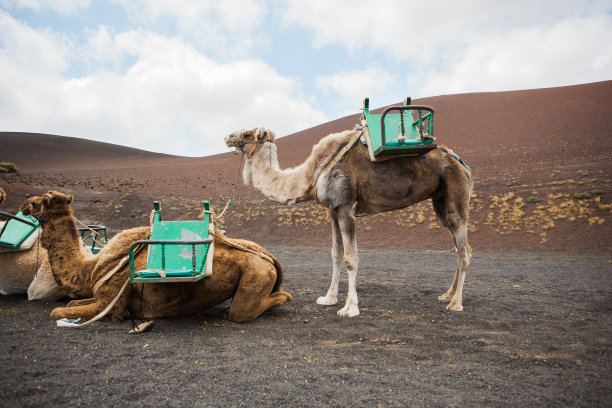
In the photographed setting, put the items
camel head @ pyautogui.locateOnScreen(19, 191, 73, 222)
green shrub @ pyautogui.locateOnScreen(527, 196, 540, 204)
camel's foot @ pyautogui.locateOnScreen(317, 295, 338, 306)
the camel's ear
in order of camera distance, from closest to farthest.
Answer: camel head @ pyautogui.locateOnScreen(19, 191, 73, 222) → camel's foot @ pyautogui.locateOnScreen(317, 295, 338, 306) → the camel's ear → green shrub @ pyautogui.locateOnScreen(527, 196, 540, 204)

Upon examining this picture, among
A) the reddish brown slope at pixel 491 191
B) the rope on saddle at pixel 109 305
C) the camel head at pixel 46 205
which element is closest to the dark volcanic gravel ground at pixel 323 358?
the rope on saddle at pixel 109 305

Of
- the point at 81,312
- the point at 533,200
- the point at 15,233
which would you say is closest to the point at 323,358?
the point at 81,312

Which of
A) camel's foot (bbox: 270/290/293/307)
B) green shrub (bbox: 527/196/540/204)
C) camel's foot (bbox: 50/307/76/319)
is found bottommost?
camel's foot (bbox: 270/290/293/307)

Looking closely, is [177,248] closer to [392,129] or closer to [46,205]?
[46,205]

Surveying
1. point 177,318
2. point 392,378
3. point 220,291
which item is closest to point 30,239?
point 177,318

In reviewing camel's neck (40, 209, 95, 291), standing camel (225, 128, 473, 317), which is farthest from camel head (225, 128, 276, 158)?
camel's neck (40, 209, 95, 291)

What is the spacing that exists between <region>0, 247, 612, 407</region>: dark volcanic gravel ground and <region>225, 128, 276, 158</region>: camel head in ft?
8.08

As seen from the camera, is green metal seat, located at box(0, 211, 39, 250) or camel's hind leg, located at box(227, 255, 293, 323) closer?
camel's hind leg, located at box(227, 255, 293, 323)

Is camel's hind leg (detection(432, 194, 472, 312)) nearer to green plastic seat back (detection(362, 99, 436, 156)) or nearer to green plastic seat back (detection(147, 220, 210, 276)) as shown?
green plastic seat back (detection(362, 99, 436, 156))

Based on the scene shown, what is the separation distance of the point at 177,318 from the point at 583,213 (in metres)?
21.7

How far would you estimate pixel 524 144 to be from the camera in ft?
141

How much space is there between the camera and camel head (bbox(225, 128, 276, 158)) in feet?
19.9

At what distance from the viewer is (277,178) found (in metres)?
5.94

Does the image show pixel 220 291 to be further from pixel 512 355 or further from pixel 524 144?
pixel 524 144
